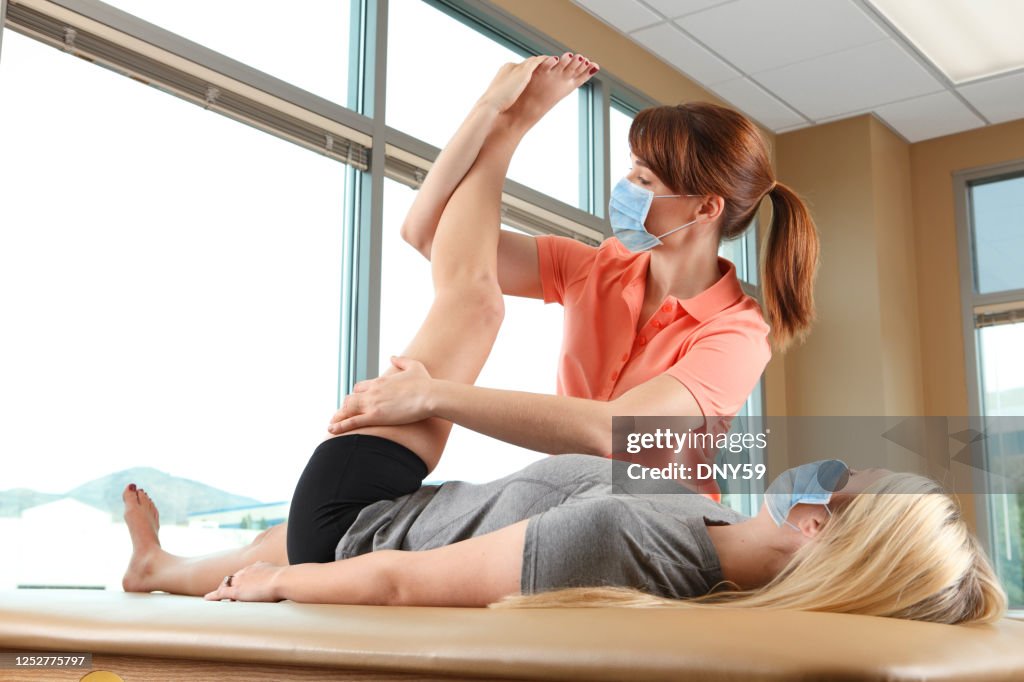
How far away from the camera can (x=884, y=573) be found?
1019mm

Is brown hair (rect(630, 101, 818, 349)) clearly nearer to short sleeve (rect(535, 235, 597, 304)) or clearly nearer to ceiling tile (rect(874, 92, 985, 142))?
short sleeve (rect(535, 235, 597, 304))

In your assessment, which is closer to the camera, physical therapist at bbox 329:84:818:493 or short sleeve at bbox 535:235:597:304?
physical therapist at bbox 329:84:818:493

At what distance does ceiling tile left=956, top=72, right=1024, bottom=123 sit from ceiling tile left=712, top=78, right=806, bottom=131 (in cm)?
78

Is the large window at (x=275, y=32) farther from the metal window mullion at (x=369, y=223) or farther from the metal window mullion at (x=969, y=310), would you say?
the metal window mullion at (x=969, y=310)

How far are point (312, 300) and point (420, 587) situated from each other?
1.94 meters

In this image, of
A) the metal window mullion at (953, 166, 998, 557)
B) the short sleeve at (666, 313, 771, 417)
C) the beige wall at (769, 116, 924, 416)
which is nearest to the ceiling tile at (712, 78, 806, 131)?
the beige wall at (769, 116, 924, 416)

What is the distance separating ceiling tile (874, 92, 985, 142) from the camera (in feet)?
15.5

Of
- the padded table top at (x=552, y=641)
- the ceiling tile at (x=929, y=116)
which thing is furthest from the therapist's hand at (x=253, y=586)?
the ceiling tile at (x=929, y=116)

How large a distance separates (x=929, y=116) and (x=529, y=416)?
410 centimetres

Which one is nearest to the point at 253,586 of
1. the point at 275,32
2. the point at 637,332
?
the point at 637,332

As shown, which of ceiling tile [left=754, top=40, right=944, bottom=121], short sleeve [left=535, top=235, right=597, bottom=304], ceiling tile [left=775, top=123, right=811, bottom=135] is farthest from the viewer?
ceiling tile [left=775, top=123, right=811, bottom=135]

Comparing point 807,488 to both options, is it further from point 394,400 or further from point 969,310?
point 969,310

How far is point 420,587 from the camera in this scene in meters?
1.13

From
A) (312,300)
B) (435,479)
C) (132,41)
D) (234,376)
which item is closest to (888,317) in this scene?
(435,479)
